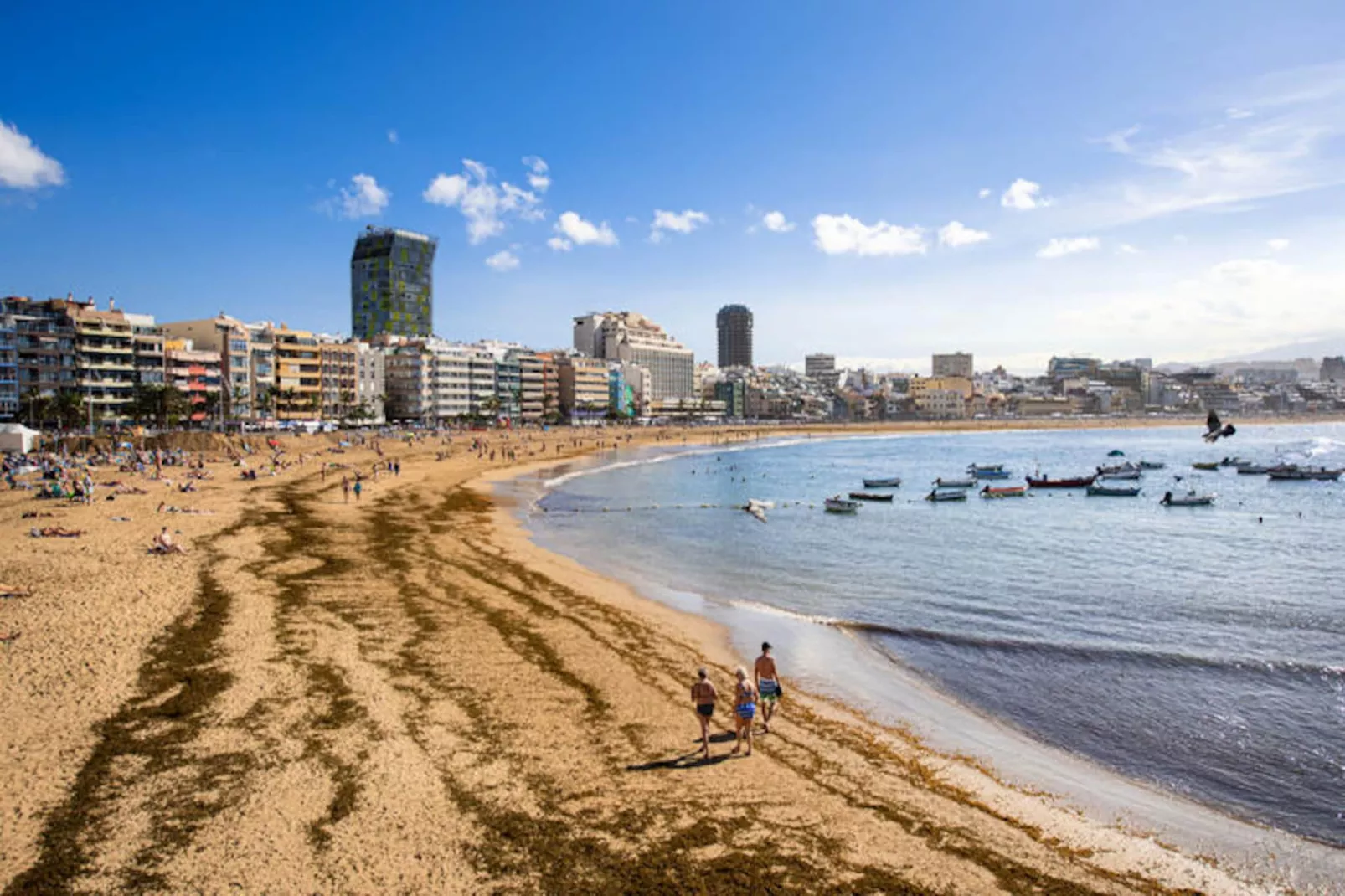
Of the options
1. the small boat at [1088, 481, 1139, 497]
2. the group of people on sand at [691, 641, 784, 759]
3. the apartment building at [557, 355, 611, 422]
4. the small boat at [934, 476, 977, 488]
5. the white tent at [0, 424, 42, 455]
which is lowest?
the small boat at [1088, 481, 1139, 497]

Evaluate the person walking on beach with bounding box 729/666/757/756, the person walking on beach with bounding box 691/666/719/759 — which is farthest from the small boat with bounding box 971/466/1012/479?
the person walking on beach with bounding box 691/666/719/759

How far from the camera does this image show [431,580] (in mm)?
24531

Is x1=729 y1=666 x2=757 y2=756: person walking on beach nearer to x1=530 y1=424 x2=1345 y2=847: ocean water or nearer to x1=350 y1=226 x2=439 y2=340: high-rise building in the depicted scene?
x1=530 y1=424 x2=1345 y2=847: ocean water

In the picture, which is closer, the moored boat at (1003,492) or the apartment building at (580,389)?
the moored boat at (1003,492)

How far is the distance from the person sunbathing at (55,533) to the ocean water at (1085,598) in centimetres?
1739

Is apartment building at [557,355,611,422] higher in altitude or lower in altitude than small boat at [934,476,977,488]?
higher

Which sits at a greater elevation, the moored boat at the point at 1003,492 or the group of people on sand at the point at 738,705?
the group of people on sand at the point at 738,705

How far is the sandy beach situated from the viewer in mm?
9141

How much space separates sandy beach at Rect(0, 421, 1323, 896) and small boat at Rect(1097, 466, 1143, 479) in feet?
199

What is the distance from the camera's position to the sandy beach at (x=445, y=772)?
9141 millimetres

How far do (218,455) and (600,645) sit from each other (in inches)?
2419

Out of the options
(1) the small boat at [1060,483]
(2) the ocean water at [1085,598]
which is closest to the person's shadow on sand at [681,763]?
(2) the ocean water at [1085,598]

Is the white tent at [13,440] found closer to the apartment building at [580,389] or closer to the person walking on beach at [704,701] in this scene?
the person walking on beach at [704,701]

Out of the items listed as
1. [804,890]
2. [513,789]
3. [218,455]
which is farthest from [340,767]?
[218,455]
